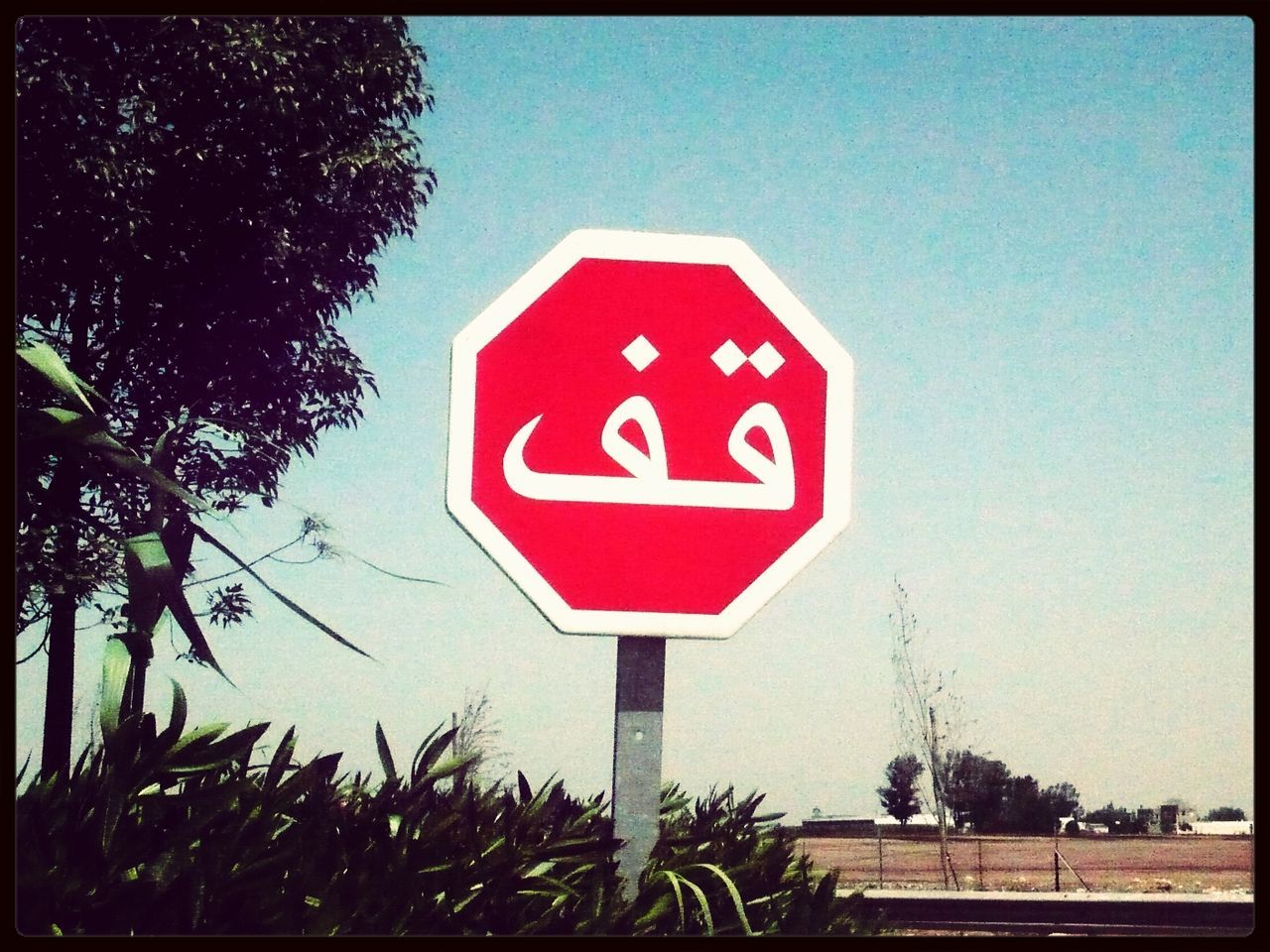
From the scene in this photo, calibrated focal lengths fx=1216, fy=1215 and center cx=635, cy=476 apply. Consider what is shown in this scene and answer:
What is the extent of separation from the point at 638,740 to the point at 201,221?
12.6 m

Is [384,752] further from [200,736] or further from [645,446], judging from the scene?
[645,446]

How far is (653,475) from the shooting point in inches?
78.9

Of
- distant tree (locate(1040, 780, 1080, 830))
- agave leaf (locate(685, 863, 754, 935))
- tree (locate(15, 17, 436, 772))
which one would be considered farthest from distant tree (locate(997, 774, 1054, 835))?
agave leaf (locate(685, 863, 754, 935))

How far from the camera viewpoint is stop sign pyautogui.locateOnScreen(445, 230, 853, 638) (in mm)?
1998

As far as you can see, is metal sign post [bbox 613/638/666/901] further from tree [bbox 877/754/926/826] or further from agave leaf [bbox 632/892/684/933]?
tree [bbox 877/754/926/826]

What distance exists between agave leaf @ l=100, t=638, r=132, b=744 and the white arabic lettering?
0.74 m

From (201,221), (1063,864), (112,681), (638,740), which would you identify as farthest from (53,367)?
(1063,864)

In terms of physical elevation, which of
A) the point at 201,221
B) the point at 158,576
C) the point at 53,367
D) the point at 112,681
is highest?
the point at 201,221
